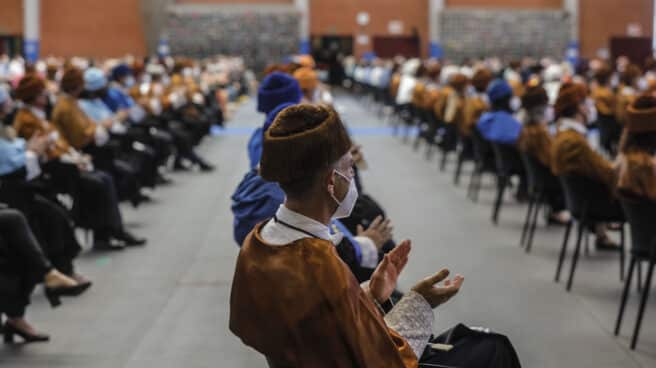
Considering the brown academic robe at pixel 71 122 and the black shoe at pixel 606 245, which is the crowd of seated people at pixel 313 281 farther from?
the brown academic robe at pixel 71 122

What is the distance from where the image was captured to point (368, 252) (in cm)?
385

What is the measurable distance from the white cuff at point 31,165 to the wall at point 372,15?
91.1ft

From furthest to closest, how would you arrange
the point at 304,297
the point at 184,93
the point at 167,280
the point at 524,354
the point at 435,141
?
the point at 184,93 → the point at 435,141 → the point at 167,280 → the point at 524,354 → the point at 304,297

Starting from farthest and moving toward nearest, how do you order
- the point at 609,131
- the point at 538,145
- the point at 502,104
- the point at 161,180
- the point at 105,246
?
1. the point at 609,131
2. the point at 161,180
3. the point at 502,104
4. the point at 105,246
5. the point at 538,145

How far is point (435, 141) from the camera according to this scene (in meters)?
12.6

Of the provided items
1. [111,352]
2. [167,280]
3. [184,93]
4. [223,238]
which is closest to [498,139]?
[223,238]

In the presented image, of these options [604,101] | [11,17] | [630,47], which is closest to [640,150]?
[604,101]

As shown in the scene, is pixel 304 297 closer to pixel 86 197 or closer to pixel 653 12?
pixel 86 197

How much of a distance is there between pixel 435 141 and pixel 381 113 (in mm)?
9027

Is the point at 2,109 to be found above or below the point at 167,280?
above

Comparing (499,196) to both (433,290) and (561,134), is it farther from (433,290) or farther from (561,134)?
(433,290)

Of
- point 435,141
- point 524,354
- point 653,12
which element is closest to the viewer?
point 524,354

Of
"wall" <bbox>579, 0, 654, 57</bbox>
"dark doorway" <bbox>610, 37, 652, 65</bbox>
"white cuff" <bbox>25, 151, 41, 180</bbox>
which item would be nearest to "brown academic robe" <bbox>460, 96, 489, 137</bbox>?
"white cuff" <bbox>25, 151, 41, 180</bbox>

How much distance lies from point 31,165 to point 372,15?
92.1ft
